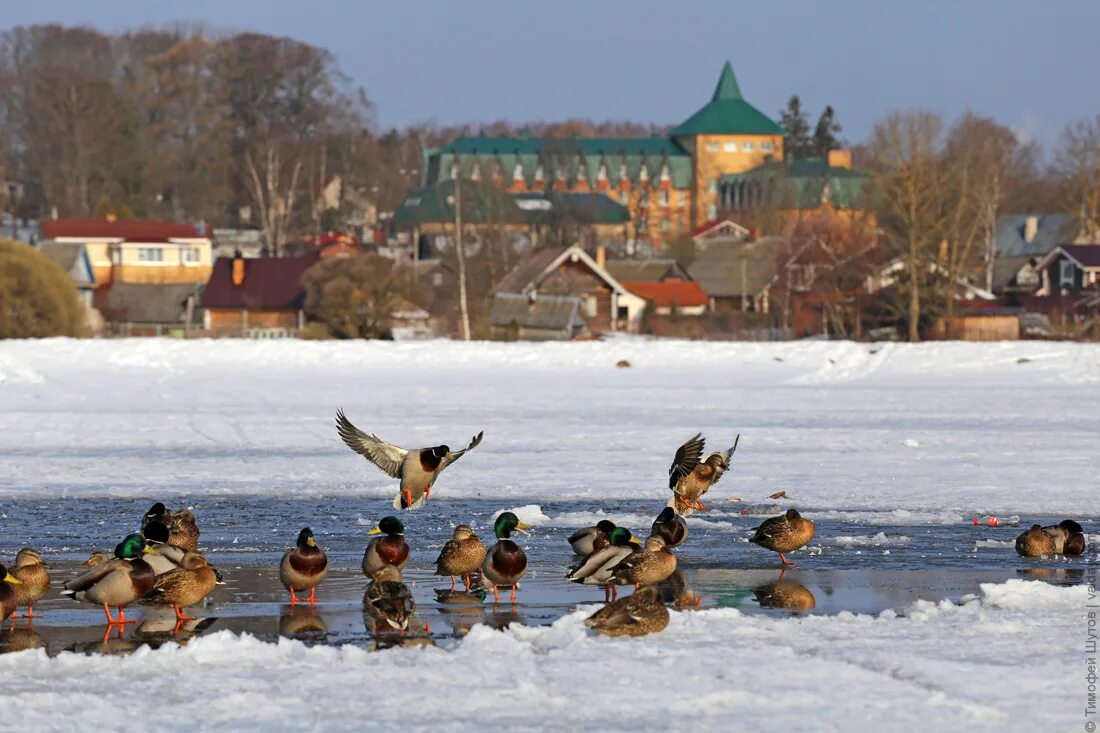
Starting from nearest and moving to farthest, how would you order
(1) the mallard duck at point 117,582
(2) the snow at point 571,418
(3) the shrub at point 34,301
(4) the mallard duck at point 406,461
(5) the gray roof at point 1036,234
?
1. (1) the mallard duck at point 117,582
2. (4) the mallard duck at point 406,461
3. (2) the snow at point 571,418
4. (3) the shrub at point 34,301
5. (5) the gray roof at point 1036,234

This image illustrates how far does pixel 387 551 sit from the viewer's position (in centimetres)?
1035

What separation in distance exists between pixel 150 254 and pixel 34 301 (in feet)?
116

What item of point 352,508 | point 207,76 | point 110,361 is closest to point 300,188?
point 207,76

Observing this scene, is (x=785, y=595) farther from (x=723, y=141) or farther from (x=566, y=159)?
(x=723, y=141)

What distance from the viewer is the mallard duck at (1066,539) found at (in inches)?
466

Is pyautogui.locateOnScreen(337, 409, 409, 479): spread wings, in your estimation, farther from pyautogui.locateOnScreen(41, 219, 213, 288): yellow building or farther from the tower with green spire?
the tower with green spire

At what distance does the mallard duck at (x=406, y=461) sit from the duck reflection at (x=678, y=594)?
2.51 meters

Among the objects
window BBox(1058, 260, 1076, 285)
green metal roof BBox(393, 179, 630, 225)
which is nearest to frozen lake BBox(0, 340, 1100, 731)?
window BBox(1058, 260, 1076, 285)

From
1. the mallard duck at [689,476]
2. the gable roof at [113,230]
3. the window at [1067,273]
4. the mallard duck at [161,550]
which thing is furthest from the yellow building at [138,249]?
the mallard duck at [161,550]

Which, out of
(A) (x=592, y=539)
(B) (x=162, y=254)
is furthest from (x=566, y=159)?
(A) (x=592, y=539)

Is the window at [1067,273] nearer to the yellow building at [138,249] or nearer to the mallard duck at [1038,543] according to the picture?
the yellow building at [138,249]

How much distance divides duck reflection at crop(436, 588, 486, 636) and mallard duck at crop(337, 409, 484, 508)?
2198 mm

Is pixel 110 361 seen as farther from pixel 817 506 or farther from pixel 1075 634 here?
pixel 1075 634

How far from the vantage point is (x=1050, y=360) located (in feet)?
124
